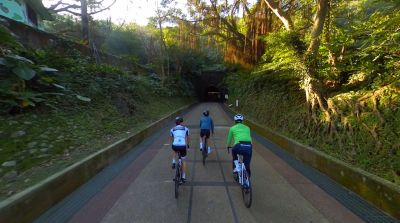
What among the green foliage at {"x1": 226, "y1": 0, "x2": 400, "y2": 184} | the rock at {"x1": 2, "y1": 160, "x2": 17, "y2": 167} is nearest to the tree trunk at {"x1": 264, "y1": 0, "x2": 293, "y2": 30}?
the green foliage at {"x1": 226, "y1": 0, "x2": 400, "y2": 184}

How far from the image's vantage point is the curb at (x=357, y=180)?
16.7ft

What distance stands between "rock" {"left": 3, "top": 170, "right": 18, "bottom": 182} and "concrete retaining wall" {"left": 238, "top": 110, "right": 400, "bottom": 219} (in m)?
6.76

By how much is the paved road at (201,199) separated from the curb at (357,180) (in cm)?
59

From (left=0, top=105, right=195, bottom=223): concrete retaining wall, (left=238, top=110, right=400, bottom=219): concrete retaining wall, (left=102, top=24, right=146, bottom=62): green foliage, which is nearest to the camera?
(left=0, top=105, right=195, bottom=223): concrete retaining wall

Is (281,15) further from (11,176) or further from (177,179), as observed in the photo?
(11,176)

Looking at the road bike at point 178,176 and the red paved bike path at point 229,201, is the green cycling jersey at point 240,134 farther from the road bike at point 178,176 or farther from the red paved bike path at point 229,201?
the road bike at point 178,176

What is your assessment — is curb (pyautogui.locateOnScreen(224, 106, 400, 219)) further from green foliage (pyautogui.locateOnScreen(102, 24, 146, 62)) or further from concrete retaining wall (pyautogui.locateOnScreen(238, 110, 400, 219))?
green foliage (pyautogui.locateOnScreen(102, 24, 146, 62))

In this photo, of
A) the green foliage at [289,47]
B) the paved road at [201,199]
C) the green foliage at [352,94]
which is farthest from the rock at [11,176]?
the green foliage at [289,47]

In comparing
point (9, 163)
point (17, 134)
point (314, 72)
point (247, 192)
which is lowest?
point (247, 192)

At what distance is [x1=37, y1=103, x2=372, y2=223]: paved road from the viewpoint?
16.8 feet

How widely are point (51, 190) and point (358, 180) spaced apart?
5.92 m

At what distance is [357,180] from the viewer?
612 cm

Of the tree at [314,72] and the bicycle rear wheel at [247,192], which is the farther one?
the tree at [314,72]

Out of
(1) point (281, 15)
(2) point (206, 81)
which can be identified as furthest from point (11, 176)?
(2) point (206, 81)
